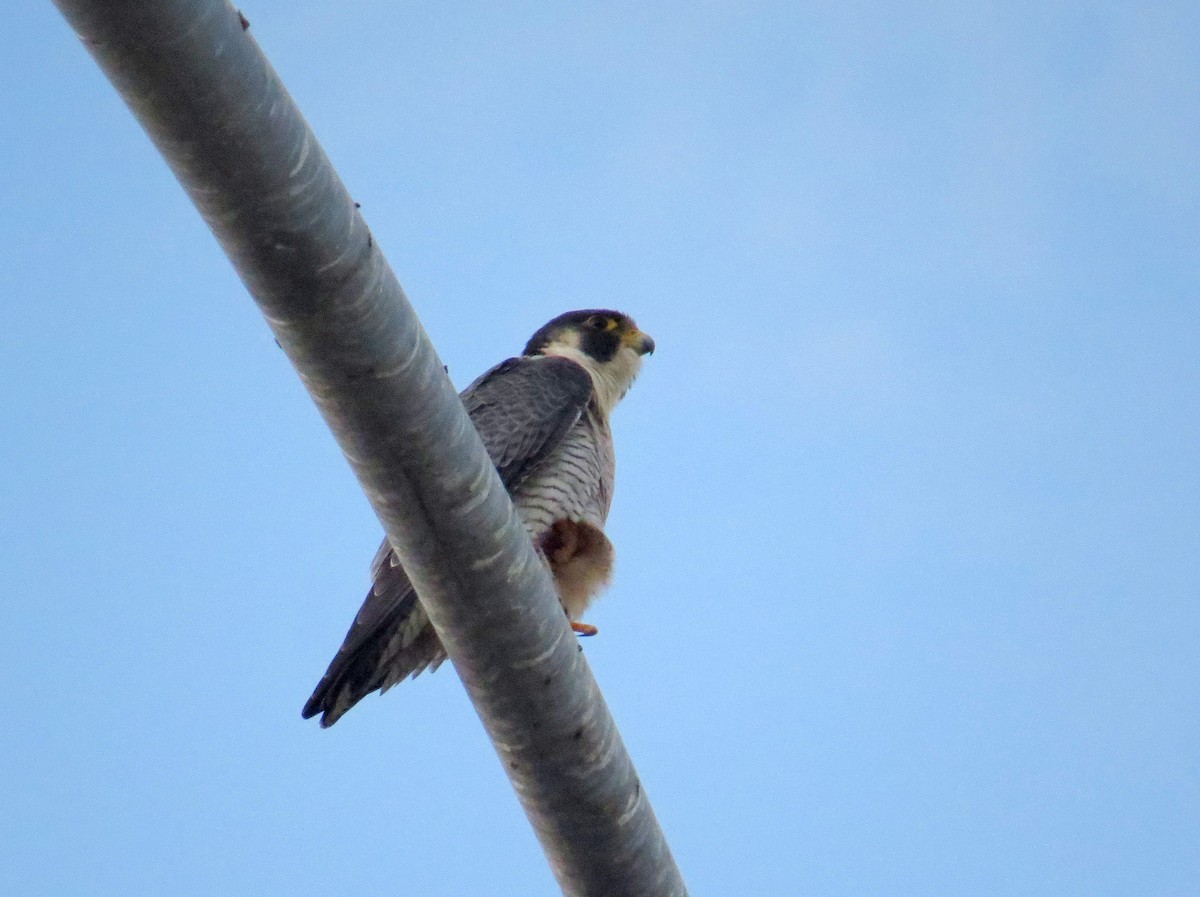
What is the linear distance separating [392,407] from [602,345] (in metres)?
3.95

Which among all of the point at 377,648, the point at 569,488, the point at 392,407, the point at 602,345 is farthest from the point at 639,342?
the point at 392,407

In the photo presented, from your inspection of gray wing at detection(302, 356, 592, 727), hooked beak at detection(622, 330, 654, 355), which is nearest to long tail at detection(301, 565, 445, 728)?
gray wing at detection(302, 356, 592, 727)

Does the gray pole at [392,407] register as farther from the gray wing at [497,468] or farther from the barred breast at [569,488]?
the barred breast at [569,488]

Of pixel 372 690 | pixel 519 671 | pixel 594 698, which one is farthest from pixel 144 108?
pixel 372 690

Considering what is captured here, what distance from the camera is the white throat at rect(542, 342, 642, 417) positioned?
6.08 m

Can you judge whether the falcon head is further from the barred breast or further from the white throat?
the barred breast

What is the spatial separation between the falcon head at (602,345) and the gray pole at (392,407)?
3.29 metres

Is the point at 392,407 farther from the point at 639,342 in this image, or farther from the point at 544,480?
the point at 639,342

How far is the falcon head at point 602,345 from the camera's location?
6141 millimetres

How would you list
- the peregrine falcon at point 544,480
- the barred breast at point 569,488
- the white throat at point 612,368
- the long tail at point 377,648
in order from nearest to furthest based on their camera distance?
the long tail at point 377,648, the peregrine falcon at point 544,480, the barred breast at point 569,488, the white throat at point 612,368

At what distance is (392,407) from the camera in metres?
2.33

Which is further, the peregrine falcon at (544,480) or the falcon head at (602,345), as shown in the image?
the falcon head at (602,345)

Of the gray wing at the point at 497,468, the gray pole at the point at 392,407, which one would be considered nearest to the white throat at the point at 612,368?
the gray wing at the point at 497,468

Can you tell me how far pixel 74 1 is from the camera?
1805mm
